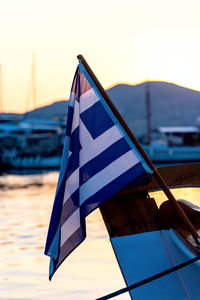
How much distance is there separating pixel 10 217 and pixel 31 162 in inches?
1990

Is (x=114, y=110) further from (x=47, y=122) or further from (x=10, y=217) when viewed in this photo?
(x=47, y=122)

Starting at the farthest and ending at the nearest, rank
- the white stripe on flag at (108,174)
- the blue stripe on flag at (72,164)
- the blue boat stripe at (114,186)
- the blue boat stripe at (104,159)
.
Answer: the blue stripe on flag at (72,164)
the blue boat stripe at (104,159)
the white stripe on flag at (108,174)
the blue boat stripe at (114,186)

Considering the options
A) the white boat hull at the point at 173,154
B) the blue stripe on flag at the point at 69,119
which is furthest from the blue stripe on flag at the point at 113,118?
the white boat hull at the point at 173,154

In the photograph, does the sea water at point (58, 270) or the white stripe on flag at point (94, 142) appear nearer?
the white stripe on flag at point (94, 142)

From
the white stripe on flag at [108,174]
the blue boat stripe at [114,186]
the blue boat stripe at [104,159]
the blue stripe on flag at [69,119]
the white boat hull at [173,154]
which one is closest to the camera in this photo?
the blue boat stripe at [114,186]

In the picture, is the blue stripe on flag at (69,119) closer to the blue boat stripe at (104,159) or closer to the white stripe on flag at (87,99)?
the white stripe on flag at (87,99)

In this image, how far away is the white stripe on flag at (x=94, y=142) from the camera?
6504 mm

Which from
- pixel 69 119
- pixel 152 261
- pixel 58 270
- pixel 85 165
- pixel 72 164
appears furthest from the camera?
pixel 58 270

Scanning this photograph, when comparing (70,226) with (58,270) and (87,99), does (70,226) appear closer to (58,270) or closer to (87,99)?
(87,99)

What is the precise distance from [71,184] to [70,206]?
0.73 ft

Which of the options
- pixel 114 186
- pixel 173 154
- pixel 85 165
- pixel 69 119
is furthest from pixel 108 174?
pixel 173 154

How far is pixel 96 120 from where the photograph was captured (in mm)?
6660

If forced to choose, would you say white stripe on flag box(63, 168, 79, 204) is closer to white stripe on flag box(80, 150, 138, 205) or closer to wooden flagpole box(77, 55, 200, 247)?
white stripe on flag box(80, 150, 138, 205)

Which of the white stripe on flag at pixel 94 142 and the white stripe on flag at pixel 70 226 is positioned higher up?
the white stripe on flag at pixel 94 142
